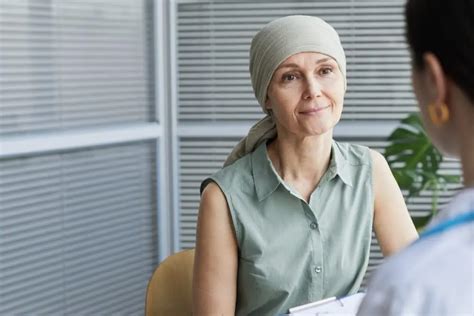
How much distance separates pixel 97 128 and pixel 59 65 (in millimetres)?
313

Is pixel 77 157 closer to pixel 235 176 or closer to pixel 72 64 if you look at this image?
pixel 72 64

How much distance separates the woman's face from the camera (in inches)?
80.9

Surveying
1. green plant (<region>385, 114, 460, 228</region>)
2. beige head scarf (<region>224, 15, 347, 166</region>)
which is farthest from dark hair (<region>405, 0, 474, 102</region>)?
green plant (<region>385, 114, 460, 228</region>)

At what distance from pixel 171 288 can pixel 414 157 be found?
1.45 metres

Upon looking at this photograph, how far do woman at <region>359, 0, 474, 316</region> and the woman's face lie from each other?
117cm

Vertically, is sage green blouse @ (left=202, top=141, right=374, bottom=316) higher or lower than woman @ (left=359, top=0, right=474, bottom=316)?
lower

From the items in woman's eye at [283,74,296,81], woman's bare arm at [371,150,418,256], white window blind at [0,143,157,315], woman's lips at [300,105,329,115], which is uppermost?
woman's eye at [283,74,296,81]

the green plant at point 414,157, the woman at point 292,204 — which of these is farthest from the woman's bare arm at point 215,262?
the green plant at point 414,157

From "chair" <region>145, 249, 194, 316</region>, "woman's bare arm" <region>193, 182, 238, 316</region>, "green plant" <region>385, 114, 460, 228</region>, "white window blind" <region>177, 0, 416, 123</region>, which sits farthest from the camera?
"white window blind" <region>177, 0, 416, 123</region>

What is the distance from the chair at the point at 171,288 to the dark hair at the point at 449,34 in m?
1.57

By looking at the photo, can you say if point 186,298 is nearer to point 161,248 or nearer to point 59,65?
point 59,65

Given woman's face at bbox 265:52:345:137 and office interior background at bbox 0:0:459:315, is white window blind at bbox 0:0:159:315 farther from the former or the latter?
woman's face at bbox 265:52:345:137

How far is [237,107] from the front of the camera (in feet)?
12.8

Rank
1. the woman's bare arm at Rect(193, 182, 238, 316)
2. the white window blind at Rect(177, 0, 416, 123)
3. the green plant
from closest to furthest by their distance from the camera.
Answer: the woman's bare arm at Rect(193, 182, 238, 316)
the green plant
the white window blind at Rect(177, 0, 416, 123)
